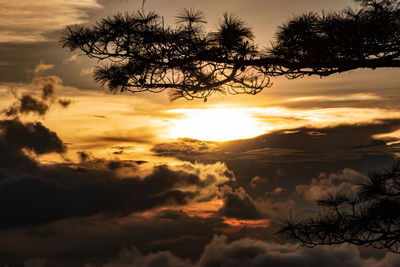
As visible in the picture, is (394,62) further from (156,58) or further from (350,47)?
(156,58)

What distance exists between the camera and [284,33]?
25.0 feet

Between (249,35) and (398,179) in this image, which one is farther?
(249,35)

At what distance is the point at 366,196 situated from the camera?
618 centimetres

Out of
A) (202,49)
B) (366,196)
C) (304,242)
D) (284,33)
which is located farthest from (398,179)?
(202,49)

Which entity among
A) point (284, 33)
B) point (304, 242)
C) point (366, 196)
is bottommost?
point (304, 242)

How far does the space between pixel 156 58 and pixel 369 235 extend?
4.42 m

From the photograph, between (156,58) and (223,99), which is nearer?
(156,58)

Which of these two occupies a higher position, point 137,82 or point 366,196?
point 137,82

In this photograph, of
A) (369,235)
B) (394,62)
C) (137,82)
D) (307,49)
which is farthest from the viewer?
(137,82)

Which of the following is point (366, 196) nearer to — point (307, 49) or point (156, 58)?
point (307, 49)

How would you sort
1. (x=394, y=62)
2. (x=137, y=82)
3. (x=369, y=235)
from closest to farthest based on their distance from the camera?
(x=369, y=235)
(x=394, y=62)
(x=137, y=82)

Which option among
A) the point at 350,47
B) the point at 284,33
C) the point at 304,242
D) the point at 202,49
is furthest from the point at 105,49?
the point at 304,242

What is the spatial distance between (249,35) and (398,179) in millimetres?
3570

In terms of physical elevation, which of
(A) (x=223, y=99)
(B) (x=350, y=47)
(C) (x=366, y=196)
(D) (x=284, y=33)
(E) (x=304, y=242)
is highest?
(D) (x=284, y=33)
